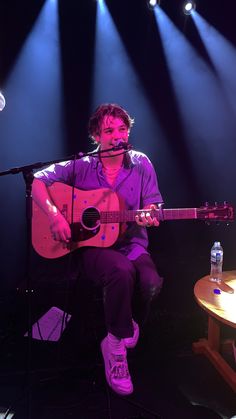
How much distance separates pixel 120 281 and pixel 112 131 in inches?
45.4

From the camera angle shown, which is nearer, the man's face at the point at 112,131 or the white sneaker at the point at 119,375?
the white sneaker at the point at 119,375

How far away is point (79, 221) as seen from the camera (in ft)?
8.00

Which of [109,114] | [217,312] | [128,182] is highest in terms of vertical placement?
[109,114]

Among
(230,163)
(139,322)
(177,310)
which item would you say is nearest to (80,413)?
(139,322)

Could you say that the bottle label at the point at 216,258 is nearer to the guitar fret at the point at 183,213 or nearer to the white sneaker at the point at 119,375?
the guitar fret at the point at 183,213

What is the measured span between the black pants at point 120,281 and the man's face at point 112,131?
0.82 m

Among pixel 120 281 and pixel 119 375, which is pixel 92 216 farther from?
pixel 119 375

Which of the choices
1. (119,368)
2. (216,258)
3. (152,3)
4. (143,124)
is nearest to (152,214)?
(216,258)

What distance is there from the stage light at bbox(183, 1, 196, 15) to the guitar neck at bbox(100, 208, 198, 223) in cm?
205

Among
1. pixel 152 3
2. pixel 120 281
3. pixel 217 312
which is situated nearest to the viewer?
pixel 217 312

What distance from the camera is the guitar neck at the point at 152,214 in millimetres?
2305

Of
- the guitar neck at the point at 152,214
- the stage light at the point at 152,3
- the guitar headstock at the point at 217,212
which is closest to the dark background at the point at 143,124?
the stage light at the point at 152,3

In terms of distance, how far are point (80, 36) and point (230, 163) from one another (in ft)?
6.10

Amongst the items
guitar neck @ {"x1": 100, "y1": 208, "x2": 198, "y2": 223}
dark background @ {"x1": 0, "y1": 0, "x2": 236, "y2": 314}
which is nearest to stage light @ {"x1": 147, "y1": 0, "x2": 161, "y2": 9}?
dark background @ {"x1": 0, "y1": 0, "x2": 236, "y2": 314}
